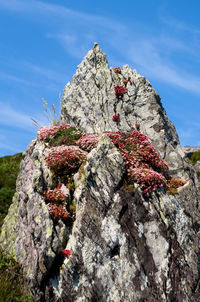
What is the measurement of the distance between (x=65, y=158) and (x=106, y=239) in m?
4.64

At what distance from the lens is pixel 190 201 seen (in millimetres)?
15789

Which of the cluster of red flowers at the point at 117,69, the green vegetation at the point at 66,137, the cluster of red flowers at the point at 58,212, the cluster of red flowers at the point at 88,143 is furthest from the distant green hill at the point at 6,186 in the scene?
the cluster of red flowers at the point at 117,69

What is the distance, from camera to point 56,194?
44.5 feet

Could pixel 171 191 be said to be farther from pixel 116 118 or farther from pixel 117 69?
pixel 117 69

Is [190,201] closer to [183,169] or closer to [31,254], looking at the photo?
[183,169]

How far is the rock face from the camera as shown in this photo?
11.7 metres

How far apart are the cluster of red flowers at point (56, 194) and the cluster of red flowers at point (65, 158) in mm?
1251

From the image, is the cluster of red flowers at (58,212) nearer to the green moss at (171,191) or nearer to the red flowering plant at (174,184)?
the green moss at (171,191)

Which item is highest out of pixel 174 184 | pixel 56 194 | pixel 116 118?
pixel 116 118

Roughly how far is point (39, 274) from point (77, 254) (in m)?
1.75

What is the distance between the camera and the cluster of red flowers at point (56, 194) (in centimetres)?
1340

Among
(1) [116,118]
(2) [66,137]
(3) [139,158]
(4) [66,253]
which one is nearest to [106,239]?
(4) [66,253]

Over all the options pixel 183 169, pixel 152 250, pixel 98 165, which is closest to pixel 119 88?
pixel 183 169

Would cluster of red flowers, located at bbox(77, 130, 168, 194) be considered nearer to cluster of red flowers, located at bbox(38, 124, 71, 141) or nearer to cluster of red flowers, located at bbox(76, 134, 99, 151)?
cluster of red flowers, located at bbox(76, 134, 99, 151)
